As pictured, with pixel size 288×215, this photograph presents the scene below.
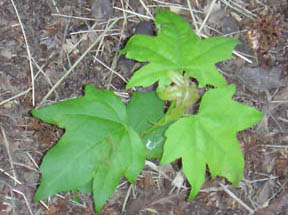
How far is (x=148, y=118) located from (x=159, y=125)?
1.04ft

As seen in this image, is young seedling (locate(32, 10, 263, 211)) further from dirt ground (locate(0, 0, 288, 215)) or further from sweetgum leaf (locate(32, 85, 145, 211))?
dirt ground (locate(0, 0, 288, 215))

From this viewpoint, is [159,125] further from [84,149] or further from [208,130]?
[84,149]

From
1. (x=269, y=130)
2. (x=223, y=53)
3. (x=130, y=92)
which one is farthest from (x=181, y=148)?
(x=269, y=130)

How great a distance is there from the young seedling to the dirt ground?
426mm

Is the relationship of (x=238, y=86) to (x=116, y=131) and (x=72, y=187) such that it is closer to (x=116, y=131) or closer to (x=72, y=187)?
(x=116, y=131)

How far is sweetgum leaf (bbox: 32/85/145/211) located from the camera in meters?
2.01

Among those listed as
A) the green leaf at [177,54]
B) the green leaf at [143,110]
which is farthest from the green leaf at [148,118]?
the green leaf at [177,54]

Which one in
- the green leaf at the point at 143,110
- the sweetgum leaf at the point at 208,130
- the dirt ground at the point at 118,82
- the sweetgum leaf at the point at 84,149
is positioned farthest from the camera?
the dirt ground at the point at 118,82

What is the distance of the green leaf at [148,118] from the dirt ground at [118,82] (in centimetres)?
19

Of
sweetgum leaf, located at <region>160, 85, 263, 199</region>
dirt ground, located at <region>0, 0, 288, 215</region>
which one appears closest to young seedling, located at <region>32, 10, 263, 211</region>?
sweetgum leaf, located at <region>160, 85, 263, 199</region>

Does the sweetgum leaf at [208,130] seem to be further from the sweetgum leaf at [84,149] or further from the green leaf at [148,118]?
the green leaf at [148,118]

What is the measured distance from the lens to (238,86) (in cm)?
254

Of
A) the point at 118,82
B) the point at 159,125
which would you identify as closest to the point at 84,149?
the point at 159,125

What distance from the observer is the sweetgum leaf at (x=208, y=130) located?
1.89 metres
